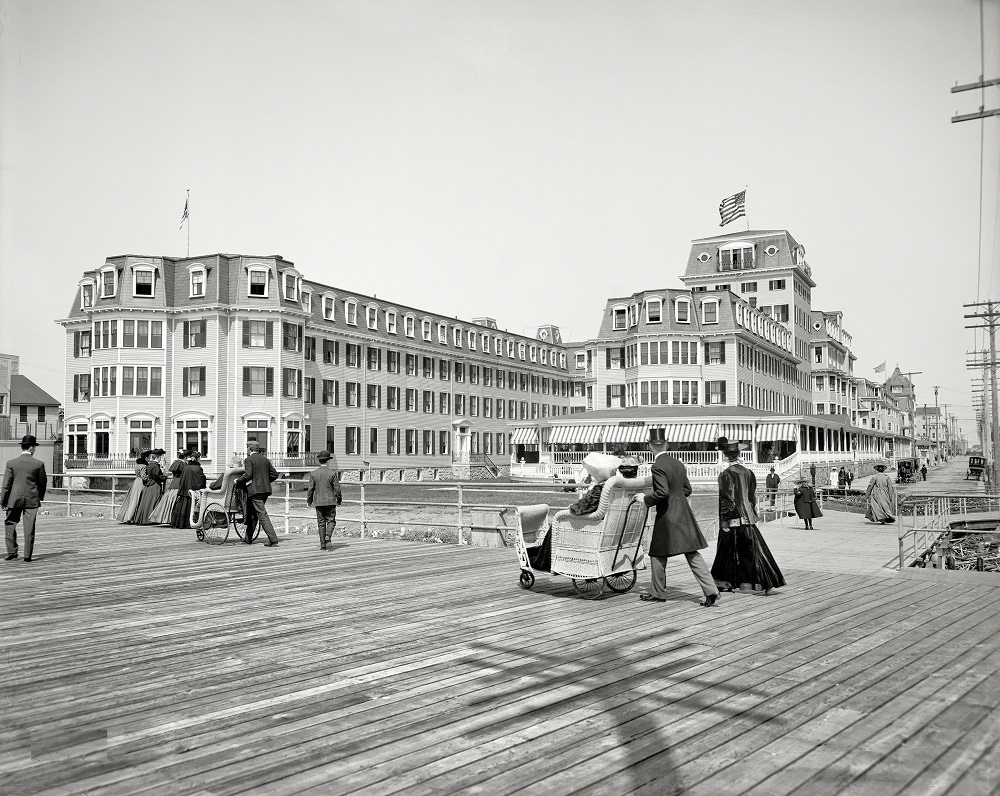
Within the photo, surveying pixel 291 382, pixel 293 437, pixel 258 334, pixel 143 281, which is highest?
pixel 143 281

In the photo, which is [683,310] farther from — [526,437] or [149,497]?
[149,497]

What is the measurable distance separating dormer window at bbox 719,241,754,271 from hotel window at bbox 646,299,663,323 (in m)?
19.9

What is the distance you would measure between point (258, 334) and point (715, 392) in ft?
98.6

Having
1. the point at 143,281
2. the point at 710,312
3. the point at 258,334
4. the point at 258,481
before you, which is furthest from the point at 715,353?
the point at 258,481

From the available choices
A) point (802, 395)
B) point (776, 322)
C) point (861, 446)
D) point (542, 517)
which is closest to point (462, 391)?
point (776, 322)

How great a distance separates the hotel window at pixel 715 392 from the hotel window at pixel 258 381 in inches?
1124

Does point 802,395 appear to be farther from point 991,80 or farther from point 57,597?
point 57,597

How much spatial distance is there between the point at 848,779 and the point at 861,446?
95915 millimetres

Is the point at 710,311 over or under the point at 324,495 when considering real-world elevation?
over

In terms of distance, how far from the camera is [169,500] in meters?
19.3

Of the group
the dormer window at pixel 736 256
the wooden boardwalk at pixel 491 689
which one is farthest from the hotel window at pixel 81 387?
the dormer window at pixel 736 256

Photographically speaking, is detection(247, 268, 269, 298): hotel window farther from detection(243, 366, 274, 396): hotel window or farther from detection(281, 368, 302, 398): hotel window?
detection(281, 368, 302, 398): hotel window

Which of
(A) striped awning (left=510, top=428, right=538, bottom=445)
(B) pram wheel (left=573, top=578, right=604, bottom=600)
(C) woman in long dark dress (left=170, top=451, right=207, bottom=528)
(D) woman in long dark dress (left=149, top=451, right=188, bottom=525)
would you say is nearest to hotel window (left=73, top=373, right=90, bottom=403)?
(A) striped awning (left=510, top=428, right=538, bottom=445)

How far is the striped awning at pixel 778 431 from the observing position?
50.2 meters
